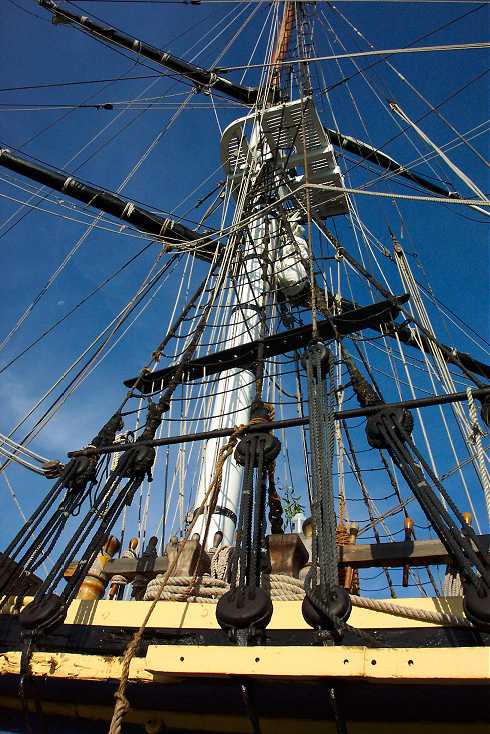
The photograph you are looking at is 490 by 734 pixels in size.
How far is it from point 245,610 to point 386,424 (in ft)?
3.83

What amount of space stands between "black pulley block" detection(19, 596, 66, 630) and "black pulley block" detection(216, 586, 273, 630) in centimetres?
78

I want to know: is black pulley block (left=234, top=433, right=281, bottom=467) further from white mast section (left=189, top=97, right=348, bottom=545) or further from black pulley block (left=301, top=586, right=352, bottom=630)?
white mast section (left=189, top=97, right=348, bottom=545)

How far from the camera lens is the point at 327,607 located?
5.43 ft

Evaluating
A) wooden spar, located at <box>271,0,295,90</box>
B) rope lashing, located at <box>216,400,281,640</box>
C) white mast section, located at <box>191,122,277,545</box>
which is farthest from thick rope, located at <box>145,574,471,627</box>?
wooden spar, located at <box>271,0,295,90</box>

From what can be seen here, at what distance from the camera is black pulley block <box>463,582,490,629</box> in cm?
160

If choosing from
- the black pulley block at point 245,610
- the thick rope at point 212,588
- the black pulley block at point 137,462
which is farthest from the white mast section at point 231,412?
the black pulley block at point 245,610

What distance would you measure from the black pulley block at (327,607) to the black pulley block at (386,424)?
38.2 inches

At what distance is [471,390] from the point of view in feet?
8.49

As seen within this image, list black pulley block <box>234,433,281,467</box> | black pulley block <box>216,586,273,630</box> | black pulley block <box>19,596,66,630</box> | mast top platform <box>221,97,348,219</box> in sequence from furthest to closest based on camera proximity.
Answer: mast top platform <box>221,97,348,219</box> < black pulley block <box>234,433,281,467</box> < black pulley block <box>19,596,66,630</box> < black pulley block <box>216,586,273,630</box>

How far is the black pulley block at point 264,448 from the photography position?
2.59 meters

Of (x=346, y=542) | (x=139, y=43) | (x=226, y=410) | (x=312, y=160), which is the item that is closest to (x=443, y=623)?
(x=346, y=542)

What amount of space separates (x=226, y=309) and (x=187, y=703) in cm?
561

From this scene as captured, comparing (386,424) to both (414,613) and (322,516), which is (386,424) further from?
(414,613)

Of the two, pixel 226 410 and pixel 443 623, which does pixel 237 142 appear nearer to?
pixel 226 410
